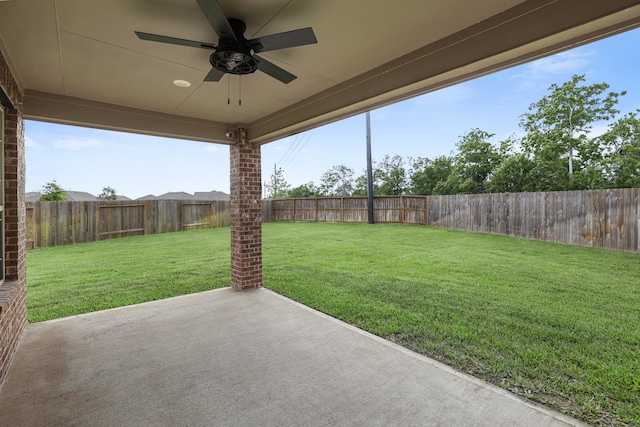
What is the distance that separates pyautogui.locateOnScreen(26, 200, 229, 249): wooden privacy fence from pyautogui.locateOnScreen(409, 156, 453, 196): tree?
14.5m

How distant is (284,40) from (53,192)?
18.8 metres

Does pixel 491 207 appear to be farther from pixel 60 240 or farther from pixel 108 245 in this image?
pixel 60 240

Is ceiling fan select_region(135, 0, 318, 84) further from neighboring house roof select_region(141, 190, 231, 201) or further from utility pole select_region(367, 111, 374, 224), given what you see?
neighboring house roof select_region(141, 190, 231, 201)

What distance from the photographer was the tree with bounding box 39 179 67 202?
1463 centimetres

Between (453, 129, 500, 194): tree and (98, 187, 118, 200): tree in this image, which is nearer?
(453, 129, 500, 194): tree

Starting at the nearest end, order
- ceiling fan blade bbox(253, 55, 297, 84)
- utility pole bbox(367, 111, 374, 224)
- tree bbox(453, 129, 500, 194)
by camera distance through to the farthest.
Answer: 1. ceiling fan blade bbox(253, 55, 297, 84)
2. utility pole bbox(367, 111, 374, 224)
3. tree bbox(453, 129, 500, 194)

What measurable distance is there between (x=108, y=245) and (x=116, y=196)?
55.6ft

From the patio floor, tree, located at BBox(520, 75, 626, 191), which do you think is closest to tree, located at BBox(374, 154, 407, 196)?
tree, located at BBox(520, 75, 626, 191)

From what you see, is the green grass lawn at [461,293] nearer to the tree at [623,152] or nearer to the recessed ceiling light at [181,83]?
the recessed ceiling light at [181,83]

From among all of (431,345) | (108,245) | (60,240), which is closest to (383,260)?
(431,345)

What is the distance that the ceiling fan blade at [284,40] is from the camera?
1828 mm

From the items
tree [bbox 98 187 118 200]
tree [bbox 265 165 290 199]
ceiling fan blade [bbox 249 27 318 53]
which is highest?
tree [bbox 265 165 290 199]

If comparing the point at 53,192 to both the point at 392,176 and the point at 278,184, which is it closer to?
the point at 278,184

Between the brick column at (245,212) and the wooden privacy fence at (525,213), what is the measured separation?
26.5 ft
